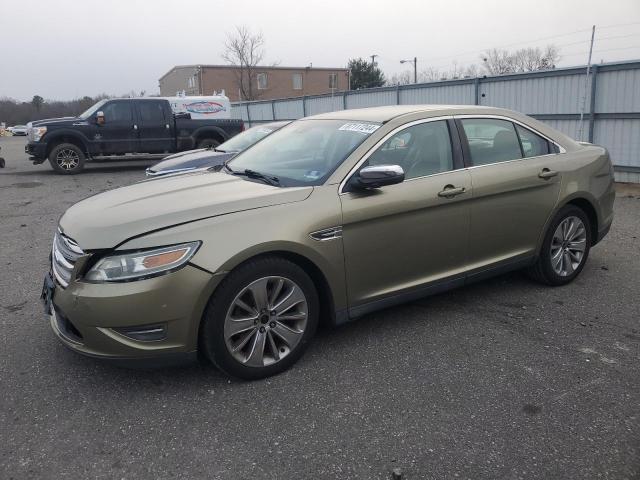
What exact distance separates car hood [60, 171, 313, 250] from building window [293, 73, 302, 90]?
5805 centimetres

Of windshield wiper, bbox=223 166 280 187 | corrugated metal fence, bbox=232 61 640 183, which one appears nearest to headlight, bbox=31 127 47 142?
corrugated metal fence, bbox=232 61 640 183

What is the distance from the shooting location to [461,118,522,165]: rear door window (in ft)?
13.9

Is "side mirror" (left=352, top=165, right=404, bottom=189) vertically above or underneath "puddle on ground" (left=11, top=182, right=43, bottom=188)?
above

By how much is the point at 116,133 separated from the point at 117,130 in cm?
9

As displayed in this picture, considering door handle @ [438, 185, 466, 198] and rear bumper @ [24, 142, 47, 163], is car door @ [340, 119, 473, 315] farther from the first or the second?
rear bumper @ [24, 142, 47, 163]

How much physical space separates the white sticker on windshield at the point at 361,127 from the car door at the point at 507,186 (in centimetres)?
76

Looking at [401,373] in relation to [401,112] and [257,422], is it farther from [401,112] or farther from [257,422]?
[401,112]

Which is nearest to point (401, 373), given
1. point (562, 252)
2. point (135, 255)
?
point (135, 255)

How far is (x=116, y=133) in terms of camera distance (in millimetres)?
14922

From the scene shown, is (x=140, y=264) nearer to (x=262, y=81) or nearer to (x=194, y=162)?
(x=194, y=162)

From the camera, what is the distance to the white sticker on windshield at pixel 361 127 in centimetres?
388

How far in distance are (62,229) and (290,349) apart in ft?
5.37

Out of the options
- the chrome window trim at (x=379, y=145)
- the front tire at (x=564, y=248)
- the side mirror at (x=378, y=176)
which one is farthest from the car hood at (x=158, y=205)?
the front tire at (x=564, y=248)

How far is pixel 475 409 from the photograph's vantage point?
2986 mm
